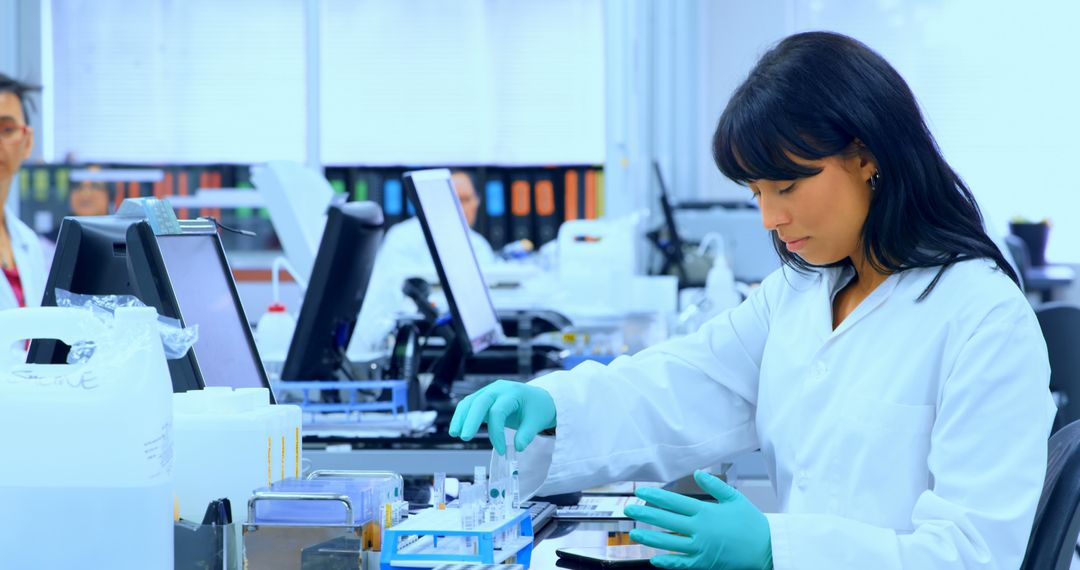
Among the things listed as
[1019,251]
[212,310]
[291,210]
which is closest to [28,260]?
[291,210]

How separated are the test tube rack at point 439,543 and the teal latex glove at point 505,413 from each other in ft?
0.65

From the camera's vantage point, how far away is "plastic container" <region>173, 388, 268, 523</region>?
120 centimetres

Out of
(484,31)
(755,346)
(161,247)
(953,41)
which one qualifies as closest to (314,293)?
(161,247)

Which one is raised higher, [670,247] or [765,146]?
[765,146]

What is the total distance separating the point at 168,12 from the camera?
6.31 meters

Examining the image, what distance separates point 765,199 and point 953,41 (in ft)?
19.2

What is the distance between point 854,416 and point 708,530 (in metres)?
0.30

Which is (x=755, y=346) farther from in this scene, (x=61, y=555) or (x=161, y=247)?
(x=61, y=555)

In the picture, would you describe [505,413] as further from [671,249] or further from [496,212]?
[496,212]

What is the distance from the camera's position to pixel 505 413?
1.40m

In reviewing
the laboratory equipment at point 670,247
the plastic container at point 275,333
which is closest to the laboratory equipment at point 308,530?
the plastic container at point 275,333

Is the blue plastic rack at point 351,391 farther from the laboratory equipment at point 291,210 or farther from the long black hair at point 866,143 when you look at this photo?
the long black hair at point 866,143

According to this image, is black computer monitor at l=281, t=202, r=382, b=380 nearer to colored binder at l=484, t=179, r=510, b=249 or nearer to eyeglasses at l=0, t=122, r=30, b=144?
eyeglasses at l=0, t=122, r=30, b=144

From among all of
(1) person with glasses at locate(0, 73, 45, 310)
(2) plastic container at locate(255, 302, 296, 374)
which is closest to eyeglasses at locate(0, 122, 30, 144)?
(1) person with glasses at locate(0, 73, 45, 310)
